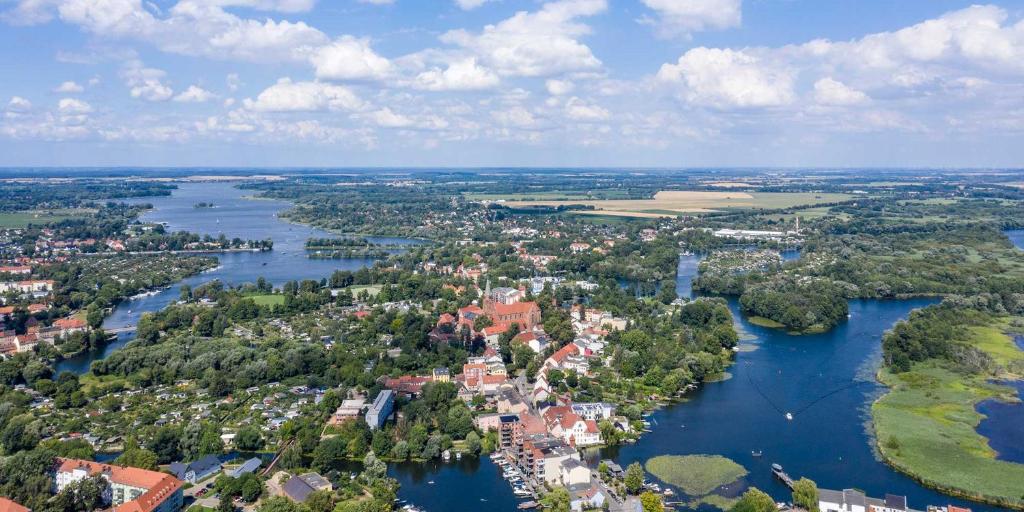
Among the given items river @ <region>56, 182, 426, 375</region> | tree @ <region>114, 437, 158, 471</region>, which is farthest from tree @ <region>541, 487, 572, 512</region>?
river @ <region>56, 182, 426, 375</region>

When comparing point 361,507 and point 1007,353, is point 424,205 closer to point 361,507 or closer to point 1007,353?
point 1007,353

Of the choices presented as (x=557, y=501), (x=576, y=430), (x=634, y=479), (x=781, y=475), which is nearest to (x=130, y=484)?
(x=557, y=501)

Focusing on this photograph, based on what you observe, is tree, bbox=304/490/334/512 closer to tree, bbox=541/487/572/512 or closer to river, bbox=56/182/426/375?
tree, bbox=541/487/572/512

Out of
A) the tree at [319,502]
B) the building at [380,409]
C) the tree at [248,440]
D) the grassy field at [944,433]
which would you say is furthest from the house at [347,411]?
the grassy field at [944,433]

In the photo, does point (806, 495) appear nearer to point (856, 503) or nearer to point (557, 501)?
point (856, 503)

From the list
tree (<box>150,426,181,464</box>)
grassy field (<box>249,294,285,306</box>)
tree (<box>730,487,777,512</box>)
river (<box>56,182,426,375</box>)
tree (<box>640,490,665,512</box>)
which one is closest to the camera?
tree (<box>730,487,777,512</box>)

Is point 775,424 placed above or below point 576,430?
below

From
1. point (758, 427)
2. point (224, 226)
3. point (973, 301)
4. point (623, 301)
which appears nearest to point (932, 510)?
point (758, 427)
